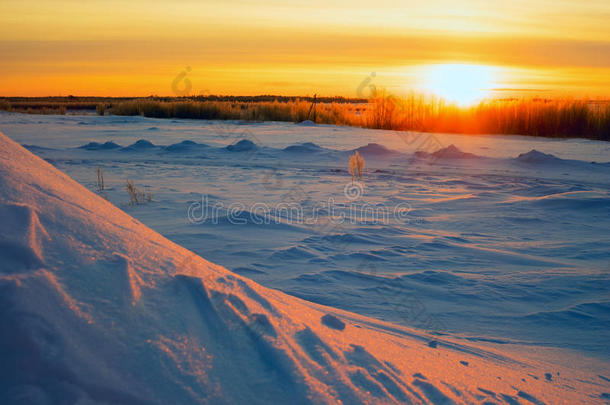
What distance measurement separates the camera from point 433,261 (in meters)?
3.57

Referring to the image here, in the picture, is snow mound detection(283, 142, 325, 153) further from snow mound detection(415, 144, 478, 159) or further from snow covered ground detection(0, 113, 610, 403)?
snow mound detection(415, 144, 478, 159)

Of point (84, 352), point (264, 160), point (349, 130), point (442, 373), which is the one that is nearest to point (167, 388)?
point (84, 352)

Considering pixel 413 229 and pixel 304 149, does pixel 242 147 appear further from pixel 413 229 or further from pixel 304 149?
pixel 413 229

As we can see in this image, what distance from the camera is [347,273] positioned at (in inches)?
127

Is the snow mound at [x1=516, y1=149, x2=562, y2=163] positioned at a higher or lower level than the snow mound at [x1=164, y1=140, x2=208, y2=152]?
lower

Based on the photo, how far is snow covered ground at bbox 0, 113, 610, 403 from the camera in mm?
1164

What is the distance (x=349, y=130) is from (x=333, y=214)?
9.89 metres

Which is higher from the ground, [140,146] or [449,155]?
[140,146]

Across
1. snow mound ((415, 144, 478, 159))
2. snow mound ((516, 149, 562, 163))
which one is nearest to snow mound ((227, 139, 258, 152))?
snow mound ((415, 144, 478, 159))

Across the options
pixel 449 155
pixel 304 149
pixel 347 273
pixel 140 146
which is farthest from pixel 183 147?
pixel 347 273

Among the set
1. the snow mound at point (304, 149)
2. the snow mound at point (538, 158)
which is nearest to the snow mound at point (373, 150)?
the snow mound at point (304, 149)

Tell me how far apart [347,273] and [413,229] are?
58.4 inches

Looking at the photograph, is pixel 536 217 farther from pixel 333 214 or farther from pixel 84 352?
pixel 84 352

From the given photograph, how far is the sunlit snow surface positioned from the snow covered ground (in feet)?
0.06
